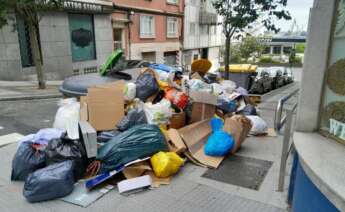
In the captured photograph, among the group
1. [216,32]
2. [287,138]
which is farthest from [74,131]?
[216,32]

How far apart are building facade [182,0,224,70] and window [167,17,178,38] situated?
1.51m

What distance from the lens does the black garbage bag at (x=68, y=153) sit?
2.96 metres

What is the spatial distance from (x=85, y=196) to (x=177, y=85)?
2.63m

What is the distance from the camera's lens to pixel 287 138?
270cm

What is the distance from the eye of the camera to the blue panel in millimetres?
1431

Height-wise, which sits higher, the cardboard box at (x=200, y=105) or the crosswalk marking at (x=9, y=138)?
the cardboard box at (x=200, y=105)

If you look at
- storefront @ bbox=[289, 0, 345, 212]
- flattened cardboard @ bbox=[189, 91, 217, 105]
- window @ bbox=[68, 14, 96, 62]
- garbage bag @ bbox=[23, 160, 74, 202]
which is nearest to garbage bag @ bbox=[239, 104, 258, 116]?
flattened cardboard @ bbox=[189, 91, 217, 105]

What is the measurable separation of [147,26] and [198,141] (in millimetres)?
14920

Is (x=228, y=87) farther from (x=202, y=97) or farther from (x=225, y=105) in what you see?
(x=202, y=97)

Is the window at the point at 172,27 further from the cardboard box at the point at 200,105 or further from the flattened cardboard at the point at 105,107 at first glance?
the flattened cardboard at the point at 105,107

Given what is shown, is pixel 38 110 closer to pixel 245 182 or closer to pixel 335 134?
pixel 245 182

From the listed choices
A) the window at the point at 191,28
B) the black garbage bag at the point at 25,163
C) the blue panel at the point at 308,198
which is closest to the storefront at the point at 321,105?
the blue panel at the point at 308,198

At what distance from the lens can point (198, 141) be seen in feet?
12.5

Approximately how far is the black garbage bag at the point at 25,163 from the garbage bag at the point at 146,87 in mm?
1720
